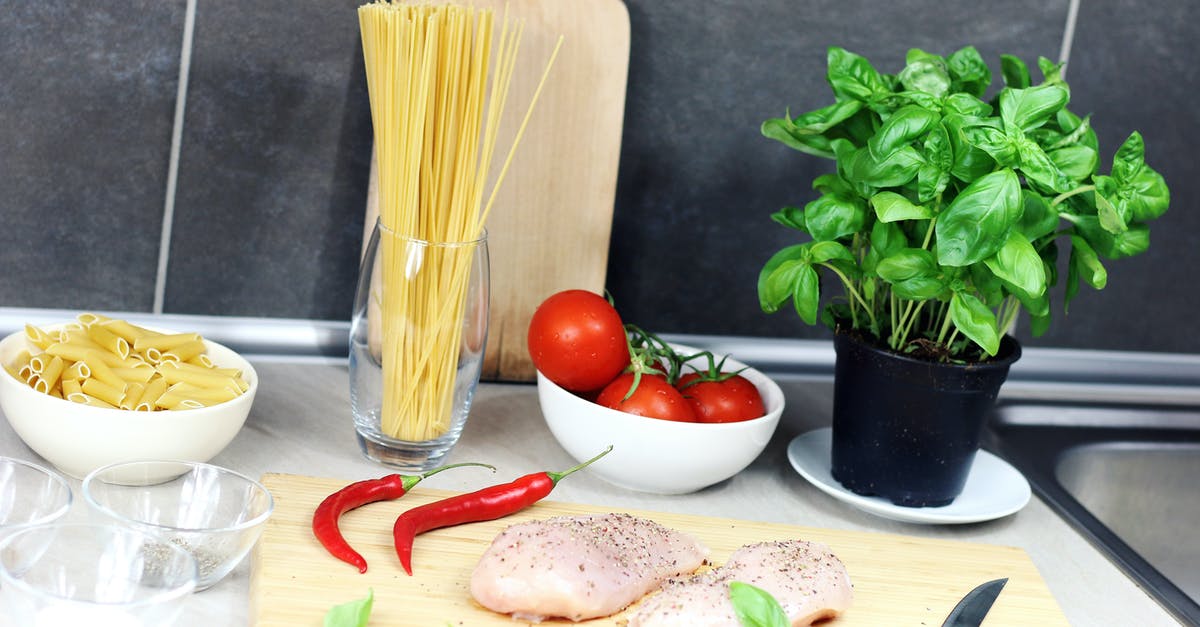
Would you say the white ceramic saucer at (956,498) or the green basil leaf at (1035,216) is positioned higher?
the green basil leaf at (1035,216)

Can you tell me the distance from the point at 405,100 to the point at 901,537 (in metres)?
0.55

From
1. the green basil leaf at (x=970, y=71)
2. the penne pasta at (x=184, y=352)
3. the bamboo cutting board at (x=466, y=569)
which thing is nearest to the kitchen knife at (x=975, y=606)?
the bamboo cutting board at (x=466, y=569)

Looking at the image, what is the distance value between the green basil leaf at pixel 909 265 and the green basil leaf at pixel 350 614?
47 cm

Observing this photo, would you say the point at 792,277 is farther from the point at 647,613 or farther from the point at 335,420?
the point at 335,420

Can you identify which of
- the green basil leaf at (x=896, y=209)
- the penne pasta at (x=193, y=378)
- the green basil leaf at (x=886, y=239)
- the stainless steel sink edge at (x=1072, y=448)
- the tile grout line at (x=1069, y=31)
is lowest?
the stainless steel sink edge at (x=1072, y=448)

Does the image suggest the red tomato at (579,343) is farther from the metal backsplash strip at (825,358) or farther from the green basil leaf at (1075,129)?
the green basil leaf at (1075,129)

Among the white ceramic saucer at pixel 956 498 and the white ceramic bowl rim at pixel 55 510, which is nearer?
the white ceramic bowl rim at pixel 55 510

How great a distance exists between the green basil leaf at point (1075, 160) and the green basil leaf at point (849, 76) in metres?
0.15

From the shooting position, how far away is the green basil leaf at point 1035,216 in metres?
0.91

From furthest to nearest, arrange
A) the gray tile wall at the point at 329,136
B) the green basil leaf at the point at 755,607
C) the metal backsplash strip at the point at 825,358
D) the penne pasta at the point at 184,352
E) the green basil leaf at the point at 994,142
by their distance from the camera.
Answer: the metal backsplash strip at the point at 825,358 → the gray tile wall at the point at 329,136 → the penne pasta at the point at 184,352 → the green basil leaf at the point at 994,142 → the green basil leaf at the point at 755,607

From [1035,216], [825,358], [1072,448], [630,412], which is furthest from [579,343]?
[1072,448]

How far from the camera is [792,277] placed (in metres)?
0.99

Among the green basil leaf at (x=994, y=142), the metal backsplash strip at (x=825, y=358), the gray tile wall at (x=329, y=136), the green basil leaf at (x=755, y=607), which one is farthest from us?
the metal backsplash strip at (x=825, y=358)

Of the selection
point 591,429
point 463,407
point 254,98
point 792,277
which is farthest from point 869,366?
point 254,98
